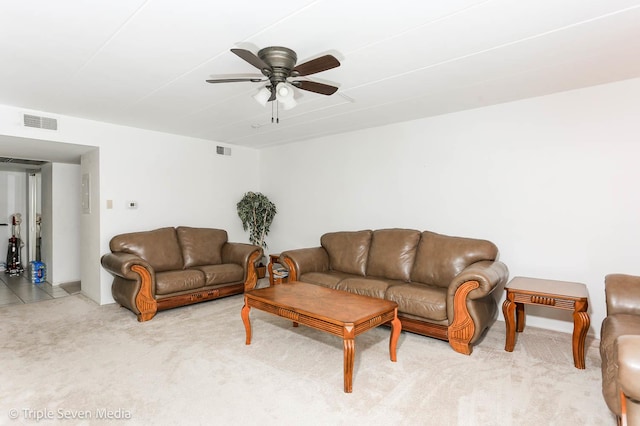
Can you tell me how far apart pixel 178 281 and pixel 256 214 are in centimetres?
221

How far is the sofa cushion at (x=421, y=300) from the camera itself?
3.12 meters

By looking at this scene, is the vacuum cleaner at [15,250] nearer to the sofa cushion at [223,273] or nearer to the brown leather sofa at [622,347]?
the sofa cushion at [223,273]

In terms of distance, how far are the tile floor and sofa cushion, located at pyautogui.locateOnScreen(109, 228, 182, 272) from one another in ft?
5.23

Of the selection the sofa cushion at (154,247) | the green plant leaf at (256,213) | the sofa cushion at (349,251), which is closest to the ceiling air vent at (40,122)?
the sofa cushion at (154,247)

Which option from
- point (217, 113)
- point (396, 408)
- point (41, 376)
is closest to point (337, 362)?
point (396, 408)

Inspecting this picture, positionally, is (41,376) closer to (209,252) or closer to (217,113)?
(209,252)

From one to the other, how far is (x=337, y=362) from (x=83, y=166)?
4.68m

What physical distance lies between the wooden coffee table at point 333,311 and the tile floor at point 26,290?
377 cm

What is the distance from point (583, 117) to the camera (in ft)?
10.9

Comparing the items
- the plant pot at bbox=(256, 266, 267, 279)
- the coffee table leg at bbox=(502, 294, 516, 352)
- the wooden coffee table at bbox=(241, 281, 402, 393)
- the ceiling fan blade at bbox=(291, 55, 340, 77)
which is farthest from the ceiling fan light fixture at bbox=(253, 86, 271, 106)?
the plant pot at bbox=(256, 266, 267, 279)

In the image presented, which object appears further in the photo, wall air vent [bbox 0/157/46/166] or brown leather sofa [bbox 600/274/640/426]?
wall air vent [bbox 0/157/46/166]

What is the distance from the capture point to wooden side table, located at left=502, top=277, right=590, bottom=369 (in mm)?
2678

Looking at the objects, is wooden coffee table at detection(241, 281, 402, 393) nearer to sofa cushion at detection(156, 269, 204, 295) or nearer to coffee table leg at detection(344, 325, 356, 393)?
coffee table leg at detection(344, 325, 356, 393)

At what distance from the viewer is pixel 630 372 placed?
144cm
